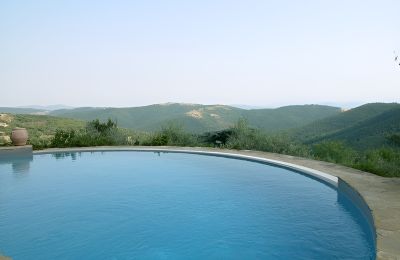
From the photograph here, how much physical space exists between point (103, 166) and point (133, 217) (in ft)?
17.4

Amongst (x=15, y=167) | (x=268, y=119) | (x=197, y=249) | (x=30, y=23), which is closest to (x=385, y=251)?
(x=197, y=249)

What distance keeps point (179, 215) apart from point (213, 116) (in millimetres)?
81458

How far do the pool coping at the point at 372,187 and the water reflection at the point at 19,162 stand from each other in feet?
18.7

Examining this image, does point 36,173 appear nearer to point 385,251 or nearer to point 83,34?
point 385,251

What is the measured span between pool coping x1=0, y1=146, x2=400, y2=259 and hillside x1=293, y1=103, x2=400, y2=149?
28.5 feet

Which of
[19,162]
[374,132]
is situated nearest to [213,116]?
[374,132]

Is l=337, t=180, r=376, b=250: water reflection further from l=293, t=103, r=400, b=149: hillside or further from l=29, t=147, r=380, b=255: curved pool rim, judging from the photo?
l=293, t=103, r=400, b=149: hillside

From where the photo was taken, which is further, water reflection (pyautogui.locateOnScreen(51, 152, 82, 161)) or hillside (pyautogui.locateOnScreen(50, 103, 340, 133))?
hillside (pyautogui.locateOnScreen(50, 103, 340, 133))

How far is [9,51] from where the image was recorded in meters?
26.8

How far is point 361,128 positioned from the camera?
39.0 metres

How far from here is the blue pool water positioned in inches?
176

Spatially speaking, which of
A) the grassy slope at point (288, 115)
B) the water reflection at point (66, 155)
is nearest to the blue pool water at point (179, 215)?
the water reflection at point (66, 155)

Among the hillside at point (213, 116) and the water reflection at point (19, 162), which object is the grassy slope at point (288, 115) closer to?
the hillside at point (213, 116)

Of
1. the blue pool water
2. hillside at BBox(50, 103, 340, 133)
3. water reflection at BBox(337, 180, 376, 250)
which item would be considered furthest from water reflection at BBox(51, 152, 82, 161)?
hillside at BBox(50, 103, 340, 133)
